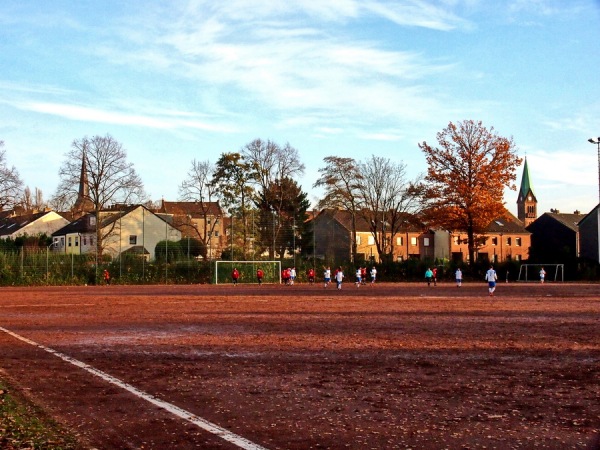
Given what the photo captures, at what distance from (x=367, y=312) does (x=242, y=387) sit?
15584 mm

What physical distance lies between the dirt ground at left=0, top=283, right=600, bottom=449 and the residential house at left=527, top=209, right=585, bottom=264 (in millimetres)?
72749

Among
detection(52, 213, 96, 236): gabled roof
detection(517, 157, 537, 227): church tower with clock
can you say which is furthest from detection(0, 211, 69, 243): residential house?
detection(517, 157, 537, 227): church tower with clock

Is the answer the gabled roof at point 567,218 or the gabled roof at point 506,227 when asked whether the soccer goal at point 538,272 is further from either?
the gabled roof at point 506,227

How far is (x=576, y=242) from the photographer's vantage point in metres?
88.2

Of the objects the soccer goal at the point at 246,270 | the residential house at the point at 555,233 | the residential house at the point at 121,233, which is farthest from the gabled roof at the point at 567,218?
the residential house at the point at 121,233

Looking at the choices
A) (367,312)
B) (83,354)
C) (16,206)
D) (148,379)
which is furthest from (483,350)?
(16,206)

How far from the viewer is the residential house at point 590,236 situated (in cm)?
7749

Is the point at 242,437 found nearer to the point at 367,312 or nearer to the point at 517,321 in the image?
the point at 517,321

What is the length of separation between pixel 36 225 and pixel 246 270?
4919 cm

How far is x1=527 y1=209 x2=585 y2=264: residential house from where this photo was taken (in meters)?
88.6

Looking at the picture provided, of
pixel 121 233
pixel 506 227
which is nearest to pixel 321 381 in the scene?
pixel 121 233

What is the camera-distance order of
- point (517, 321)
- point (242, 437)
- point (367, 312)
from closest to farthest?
point (242, 437) → point (517, 321) → point (367, 312)

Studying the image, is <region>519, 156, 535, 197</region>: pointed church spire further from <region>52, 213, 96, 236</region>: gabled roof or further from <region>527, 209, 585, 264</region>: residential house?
<region>52, 213, 96, 236</region>: gabled roof

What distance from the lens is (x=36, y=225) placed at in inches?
3711
